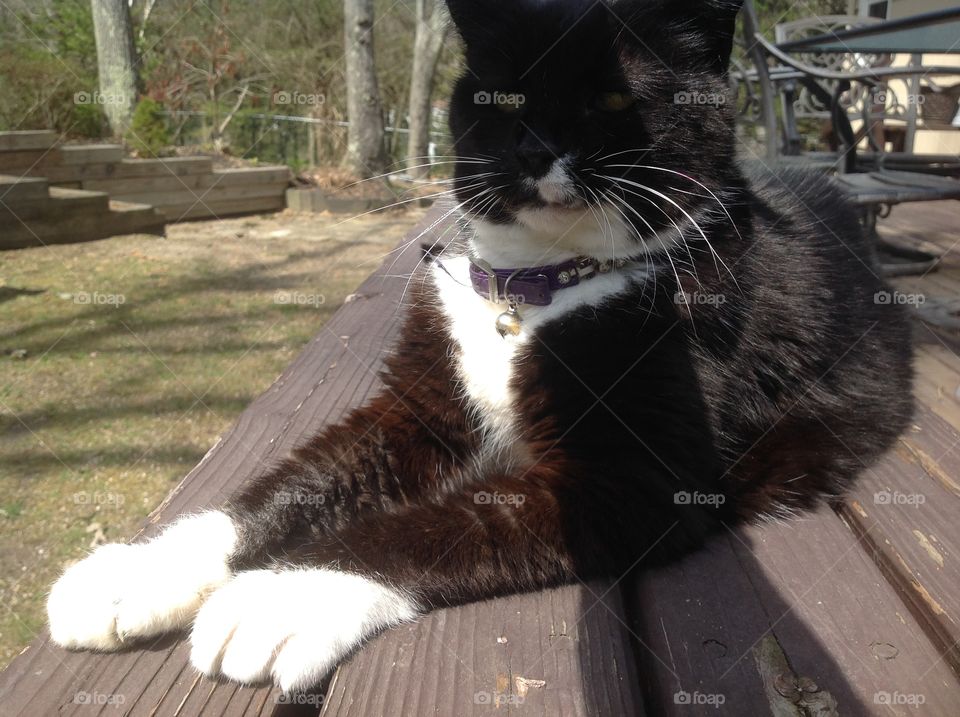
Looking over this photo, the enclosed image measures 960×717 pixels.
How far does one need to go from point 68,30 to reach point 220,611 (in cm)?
1001

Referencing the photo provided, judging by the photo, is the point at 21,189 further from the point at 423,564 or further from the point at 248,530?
the point at 423,564

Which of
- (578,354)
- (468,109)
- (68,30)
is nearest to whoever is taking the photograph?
(578,354)

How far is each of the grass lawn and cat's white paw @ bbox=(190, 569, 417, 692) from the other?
0.60 m

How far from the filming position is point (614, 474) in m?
1.23

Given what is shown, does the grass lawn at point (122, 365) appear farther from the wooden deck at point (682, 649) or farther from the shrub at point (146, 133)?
the shrub at point (146, 133)

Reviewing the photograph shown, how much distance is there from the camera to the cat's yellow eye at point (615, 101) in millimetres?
1416

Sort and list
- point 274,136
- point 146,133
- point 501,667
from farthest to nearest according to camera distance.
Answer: point 274,136, point 146,133, point 501,667

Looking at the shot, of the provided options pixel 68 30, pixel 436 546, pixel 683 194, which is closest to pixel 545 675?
pixel 436 546

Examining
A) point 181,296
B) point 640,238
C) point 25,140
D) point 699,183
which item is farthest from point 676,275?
point 25,140

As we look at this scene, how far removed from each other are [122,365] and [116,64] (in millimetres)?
5514

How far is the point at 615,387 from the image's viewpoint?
4.29 ft

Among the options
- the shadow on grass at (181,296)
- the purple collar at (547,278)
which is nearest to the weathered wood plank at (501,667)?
the purple collar at (547,278)

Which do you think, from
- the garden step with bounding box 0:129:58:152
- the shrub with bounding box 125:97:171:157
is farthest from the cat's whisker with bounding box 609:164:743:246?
the shrub with bounding box 125:97:171:157

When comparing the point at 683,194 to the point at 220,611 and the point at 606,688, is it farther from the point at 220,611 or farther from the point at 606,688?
the point at 220,611
